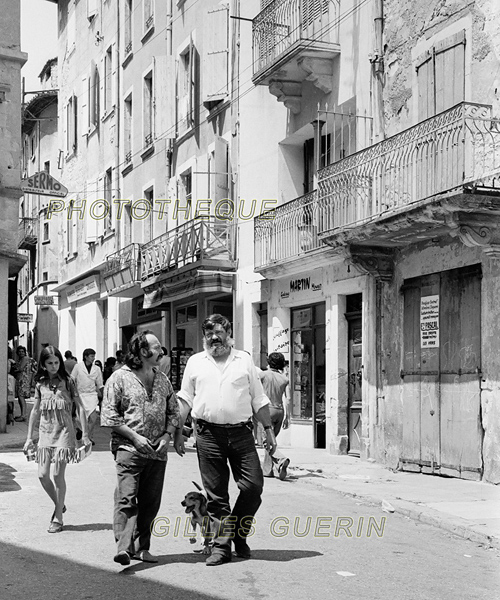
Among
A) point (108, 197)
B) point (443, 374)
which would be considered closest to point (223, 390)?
point (443, 374)

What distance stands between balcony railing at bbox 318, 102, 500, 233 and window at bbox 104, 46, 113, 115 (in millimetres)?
16620

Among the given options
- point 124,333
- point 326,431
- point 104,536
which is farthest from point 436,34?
point 124,333

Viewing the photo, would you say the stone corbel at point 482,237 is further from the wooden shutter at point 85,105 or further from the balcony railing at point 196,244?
the wooden shutter at point 85,105

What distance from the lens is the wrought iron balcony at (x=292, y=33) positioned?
18281mm

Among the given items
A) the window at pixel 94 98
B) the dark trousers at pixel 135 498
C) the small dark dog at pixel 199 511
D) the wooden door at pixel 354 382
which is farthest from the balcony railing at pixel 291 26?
the window at pixel 94 98

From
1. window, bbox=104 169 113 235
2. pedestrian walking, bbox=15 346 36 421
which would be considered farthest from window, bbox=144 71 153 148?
pedestrian walking, bbox=15 346 36 421

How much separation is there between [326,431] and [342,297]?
97.0 inches

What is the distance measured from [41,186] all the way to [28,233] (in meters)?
22.6

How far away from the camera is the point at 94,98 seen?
3447 cm

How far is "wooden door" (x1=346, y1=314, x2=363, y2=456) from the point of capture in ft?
58.1

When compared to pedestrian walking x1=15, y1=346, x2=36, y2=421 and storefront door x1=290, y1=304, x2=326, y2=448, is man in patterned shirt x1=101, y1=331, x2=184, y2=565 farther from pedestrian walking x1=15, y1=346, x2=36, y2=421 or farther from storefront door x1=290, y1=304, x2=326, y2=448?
pedestrian walking x1=15, y1=346, x2=36, y2=421

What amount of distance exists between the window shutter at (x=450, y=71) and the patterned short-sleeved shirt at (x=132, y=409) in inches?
332

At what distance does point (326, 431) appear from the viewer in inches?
727

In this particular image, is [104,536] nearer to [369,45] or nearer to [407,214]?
[407,214]
